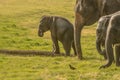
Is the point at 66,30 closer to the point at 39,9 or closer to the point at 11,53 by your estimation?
the point at 11,53

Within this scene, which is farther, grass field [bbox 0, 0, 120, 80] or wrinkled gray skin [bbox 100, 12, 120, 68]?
grass field [bbox 0, 0, 120, 80]

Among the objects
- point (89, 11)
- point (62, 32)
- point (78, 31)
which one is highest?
point (89, 11)

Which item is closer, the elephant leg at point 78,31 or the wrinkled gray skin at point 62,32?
the elephant leg at point 78,31

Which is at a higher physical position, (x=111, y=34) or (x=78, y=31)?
(x=111, y=34)

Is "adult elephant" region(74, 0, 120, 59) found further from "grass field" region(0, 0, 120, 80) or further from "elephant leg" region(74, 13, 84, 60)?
"grass field" region(0, 0, 120, 80)

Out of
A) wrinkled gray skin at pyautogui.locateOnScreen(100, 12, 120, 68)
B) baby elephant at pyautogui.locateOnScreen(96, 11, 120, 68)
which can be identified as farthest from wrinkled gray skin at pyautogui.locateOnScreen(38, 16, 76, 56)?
wrinkled gray skin at pyautogui.locateOnScreen(100, 12, 120, 68)

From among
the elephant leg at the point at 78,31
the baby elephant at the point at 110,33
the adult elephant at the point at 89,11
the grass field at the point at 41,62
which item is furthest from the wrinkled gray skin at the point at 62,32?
the baby elephant at the point at 110,33

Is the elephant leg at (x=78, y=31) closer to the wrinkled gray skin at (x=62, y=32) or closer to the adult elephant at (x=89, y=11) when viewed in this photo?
the adult elephant at (x=89, y=11)

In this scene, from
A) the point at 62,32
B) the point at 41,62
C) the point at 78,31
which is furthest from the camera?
the point at 62,32

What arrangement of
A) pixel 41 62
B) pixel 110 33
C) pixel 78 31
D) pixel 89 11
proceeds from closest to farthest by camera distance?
pixel 110 33 < pixel 41 62 < pixel 89 11 < pixel 78 31

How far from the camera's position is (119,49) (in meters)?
12.5

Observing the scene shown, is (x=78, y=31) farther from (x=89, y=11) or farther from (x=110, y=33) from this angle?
(x=110, y=33)

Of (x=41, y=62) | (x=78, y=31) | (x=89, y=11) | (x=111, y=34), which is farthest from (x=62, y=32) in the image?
(x=111, y=34)

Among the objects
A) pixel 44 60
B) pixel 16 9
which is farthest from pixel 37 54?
pixel 16 9
